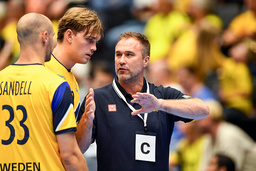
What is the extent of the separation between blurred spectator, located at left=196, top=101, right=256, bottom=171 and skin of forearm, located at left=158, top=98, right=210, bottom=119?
109 inches

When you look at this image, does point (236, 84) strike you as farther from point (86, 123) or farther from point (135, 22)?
point (86, 123)

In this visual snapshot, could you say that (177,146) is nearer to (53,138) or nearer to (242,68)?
(242,68)

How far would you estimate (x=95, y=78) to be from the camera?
9.05 meters

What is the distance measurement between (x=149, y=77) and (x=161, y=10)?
1.51 meters

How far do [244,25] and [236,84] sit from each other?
3.52 ft

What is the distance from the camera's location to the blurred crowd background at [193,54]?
7523 millimetres

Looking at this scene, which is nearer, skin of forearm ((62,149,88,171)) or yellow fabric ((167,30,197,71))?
skin of forearm ((62,149,88,171))

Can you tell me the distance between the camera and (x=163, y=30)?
369 inches

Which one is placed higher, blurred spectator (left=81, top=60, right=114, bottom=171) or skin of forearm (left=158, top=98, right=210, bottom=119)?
blurred spectator (left=81, top=60, right=114, bottom=171)

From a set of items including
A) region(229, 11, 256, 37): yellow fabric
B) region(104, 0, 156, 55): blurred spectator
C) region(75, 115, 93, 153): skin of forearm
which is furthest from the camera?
region(104, 0, 156, 55): blurred spectator

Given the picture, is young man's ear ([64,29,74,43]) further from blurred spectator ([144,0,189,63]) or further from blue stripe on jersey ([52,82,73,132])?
blurred spectator ([144,0,189,63])

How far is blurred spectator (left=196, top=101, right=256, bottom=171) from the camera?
7023mm

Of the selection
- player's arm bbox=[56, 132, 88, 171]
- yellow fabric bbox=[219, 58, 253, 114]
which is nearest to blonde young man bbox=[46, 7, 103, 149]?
player's arm bbox=[56, 132, 88, 171]

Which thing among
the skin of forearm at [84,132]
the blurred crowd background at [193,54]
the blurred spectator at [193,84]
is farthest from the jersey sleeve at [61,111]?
the blurred spectator at [193,84]
